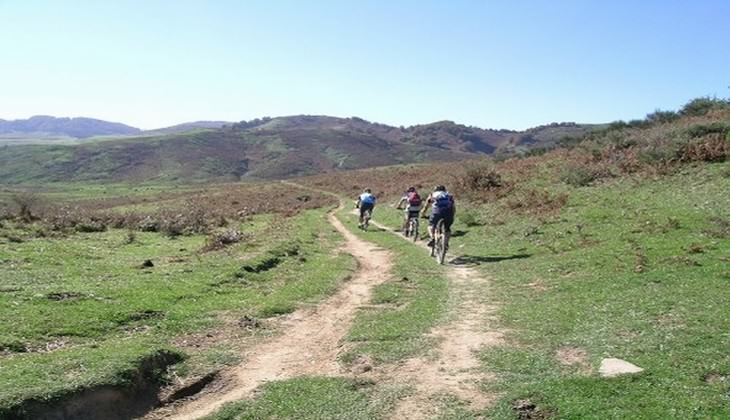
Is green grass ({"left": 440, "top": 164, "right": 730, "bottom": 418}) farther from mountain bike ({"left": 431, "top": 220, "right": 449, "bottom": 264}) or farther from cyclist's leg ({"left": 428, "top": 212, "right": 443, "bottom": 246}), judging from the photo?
cyclist's leg ({"left": 428, "top": 212, "right": 443, "bottom": 246})

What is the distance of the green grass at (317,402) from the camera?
389 inches

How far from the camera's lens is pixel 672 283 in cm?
1612

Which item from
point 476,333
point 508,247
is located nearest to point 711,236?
point 508,247

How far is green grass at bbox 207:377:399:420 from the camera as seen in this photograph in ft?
32.4

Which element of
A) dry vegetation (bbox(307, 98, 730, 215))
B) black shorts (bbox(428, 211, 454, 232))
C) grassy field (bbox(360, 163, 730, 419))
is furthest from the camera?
dry vegetation (bbox(307, 98, 730, 215))

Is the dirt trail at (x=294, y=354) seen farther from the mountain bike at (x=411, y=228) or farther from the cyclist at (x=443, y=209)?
the mountain bike at (x=411, y=228)

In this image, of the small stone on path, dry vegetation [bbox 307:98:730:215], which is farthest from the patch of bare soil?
dry vegetation [bbox 307:98:730:215]

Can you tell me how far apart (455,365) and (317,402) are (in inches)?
119

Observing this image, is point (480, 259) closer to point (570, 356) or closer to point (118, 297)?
point (570, 356)

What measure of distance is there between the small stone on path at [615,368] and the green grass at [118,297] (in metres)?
7.50

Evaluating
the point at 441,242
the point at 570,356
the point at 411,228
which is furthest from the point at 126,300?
the point at 411,228

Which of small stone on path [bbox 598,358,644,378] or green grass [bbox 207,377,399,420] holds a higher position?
small stone on path [bbox 598,358,644,378]

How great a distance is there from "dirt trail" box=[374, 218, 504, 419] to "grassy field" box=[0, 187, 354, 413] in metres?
4.20

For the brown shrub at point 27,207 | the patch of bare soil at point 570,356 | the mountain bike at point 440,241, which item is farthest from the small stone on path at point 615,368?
the brown shrub at point 27,207
